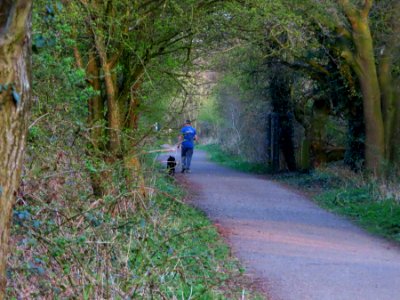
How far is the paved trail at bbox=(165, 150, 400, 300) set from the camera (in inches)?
360

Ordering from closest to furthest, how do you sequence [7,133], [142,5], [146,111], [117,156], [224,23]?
[7,133], [117,156], [142,5], [224,23], [146,111]

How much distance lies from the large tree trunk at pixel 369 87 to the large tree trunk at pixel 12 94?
58.5ft

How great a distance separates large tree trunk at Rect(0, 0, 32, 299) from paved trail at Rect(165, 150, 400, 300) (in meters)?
4.97

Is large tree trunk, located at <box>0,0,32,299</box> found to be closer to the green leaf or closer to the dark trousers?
the green leaf

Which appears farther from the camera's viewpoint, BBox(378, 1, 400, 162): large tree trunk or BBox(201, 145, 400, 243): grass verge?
BBox(378, 1, 400, 162): large tree trunk

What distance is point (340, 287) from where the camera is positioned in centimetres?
913

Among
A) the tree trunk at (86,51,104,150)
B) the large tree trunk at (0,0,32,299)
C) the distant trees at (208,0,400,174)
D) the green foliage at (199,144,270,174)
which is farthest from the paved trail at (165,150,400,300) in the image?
the green foliage at (199,144,270,174)

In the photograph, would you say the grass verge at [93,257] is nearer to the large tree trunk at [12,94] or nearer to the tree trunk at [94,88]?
the large tree trunk at [12,94]

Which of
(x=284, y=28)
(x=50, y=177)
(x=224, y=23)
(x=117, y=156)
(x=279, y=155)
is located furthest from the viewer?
(x=279, y=155)

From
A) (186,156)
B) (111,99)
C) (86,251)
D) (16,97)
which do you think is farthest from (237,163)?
(16,97)

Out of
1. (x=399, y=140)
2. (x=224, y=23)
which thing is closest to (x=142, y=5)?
(x=224, y=23)

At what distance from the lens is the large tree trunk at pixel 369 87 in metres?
21.2

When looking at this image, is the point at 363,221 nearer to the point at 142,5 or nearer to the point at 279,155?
the point at 142,5

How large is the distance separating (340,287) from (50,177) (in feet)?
12.2
